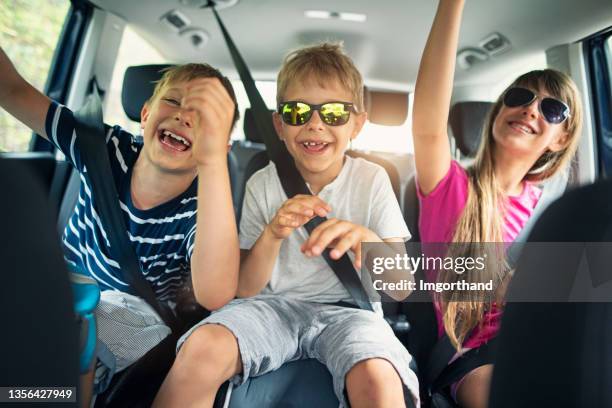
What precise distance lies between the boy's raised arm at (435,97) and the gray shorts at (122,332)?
1.95 ft

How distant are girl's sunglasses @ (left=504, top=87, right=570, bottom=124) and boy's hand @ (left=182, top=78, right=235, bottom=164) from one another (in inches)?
22.3

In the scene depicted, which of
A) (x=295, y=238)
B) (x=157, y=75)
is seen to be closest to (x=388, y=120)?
(x=295, y=238)

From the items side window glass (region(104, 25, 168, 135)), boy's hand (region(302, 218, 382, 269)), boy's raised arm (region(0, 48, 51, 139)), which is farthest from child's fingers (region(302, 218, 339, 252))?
boy's raised arm (region(0, 48, 51, 139))

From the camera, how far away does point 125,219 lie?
34.6 inches

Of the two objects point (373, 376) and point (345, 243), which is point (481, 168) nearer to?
point (345, 243)

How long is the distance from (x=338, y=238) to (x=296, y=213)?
0.09m

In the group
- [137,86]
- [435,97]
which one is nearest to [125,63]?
[137,86]

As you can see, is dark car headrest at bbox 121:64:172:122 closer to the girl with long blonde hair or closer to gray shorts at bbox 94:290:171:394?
gray shorts at bbox 94:290:171:394

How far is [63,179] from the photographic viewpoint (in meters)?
0.87

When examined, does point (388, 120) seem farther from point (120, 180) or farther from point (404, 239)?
point (120, 180)

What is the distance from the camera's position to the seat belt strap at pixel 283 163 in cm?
91

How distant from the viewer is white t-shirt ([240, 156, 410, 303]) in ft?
3.03

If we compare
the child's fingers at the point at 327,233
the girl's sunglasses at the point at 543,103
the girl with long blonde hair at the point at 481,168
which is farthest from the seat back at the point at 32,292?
the girl's sunglasses at the point at 543,103

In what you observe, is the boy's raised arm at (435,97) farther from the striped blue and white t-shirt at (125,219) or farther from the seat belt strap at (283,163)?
the striped blue and white t-shirt at (125,219)
